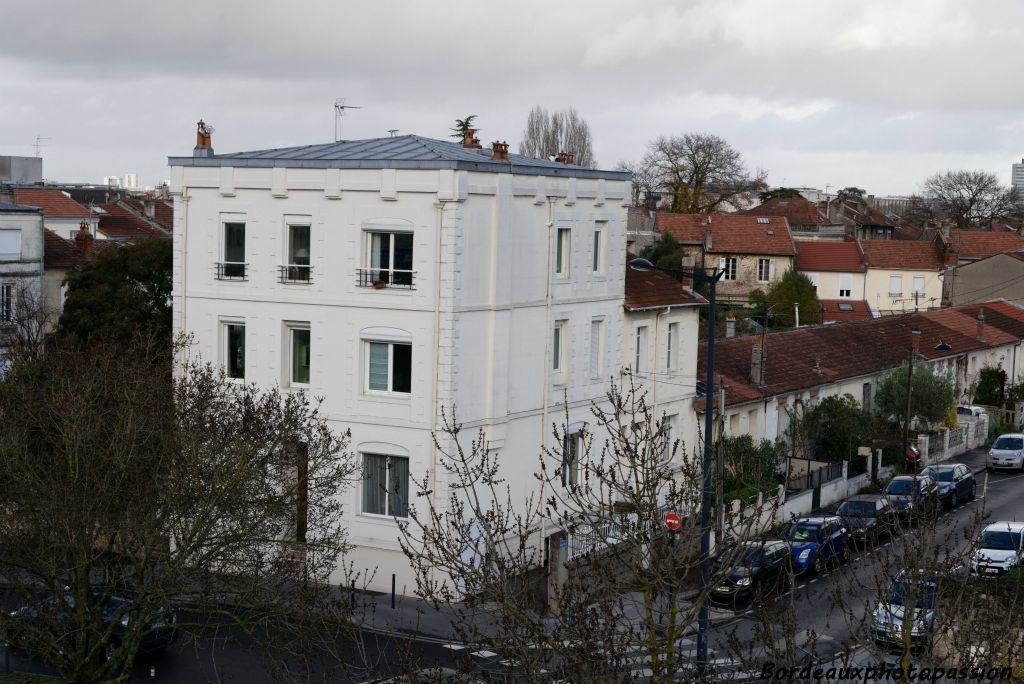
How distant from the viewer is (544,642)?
1361 centimetres

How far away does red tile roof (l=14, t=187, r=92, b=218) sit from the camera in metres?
81.0

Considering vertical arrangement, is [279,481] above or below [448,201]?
below

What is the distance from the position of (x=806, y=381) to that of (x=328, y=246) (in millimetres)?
20277

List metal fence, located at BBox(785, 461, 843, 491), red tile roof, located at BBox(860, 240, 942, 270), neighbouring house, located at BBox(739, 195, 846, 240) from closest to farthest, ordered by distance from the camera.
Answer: metal fence, located at BBox(785, 461, 843, 491)
red tile roof, located at BBox(860, 240, 942, 270)
neighbouring house, located at BBox(739, 195, 846, 240)

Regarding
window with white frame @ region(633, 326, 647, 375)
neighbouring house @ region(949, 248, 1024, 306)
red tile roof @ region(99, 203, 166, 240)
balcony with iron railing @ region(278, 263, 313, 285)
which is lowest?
window with white frame @ region(633, 326, 647, 375)

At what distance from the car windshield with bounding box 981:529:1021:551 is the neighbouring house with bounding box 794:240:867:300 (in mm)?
48752

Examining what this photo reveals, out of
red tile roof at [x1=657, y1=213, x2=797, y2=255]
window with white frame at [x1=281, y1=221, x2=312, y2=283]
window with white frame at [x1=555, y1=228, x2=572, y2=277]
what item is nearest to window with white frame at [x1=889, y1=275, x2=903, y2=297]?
red tile roof at [x1=657, y1=213, x2=797, y2=255]

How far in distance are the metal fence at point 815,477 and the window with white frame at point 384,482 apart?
41.4 ft

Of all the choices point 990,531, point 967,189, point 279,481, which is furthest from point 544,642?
point 967,189

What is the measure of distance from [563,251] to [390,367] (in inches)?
236

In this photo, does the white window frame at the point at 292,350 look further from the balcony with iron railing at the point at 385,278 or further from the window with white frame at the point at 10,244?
the window with white frame at the point at 10,244

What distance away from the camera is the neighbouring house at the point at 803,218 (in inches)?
3971

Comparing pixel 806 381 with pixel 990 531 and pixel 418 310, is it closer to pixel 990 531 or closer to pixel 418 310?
pixel 990 531

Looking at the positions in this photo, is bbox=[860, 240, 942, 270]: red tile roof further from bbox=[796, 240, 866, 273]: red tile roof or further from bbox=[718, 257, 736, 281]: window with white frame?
bbox=[718, 257, 736, 281]: window with white frame
